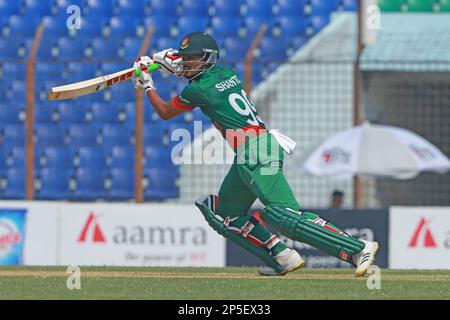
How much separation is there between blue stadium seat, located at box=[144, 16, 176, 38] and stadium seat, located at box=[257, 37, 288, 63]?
1.77 metres

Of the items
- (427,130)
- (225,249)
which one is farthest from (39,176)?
(427,130)

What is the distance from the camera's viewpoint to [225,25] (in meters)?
21.9

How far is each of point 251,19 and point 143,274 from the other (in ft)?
37.9

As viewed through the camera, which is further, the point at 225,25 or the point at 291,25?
the point at 225,25

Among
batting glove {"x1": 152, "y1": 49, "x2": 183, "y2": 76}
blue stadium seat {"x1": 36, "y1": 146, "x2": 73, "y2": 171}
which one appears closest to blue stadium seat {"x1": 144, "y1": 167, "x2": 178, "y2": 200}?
blue stadium seat {"x1": 36, "y1": 146, "x2": 73, "y2": 171}

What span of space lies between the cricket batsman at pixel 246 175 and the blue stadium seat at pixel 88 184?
9.47 metres

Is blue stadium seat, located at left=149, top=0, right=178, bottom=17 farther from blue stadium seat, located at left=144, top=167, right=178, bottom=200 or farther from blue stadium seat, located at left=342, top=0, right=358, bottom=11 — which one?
blue stadium seat, located at left=144, top=167, right=178, bottom=200

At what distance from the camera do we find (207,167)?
706 inches

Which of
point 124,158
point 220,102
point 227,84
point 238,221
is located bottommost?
point 238,221

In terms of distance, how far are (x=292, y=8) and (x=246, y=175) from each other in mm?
12042

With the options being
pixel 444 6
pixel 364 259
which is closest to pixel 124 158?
pixel 444 6

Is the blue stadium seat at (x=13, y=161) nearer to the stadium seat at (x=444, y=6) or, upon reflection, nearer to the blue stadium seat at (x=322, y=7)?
the blue stadium seat at (x=322, y=7)

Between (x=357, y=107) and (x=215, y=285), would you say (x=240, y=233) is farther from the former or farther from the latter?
(x=357, y=107)
